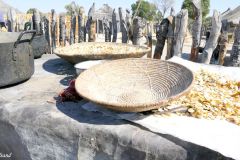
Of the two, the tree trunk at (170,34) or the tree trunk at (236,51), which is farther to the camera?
the tree trunk at (170,34)

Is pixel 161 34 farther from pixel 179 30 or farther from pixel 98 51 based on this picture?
pixel 98 51

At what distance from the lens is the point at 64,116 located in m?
1.93

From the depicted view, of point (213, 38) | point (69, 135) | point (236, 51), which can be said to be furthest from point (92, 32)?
point (69, 135)

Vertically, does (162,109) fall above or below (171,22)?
below

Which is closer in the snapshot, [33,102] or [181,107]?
[181,107]

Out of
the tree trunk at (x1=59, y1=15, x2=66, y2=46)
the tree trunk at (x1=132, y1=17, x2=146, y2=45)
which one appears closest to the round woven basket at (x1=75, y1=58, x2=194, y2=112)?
the tree trunk at (x1=132, y1=17, x2=146, y2=45)

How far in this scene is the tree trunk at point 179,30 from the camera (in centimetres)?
302

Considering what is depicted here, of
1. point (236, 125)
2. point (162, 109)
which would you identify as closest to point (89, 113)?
point (162, 109)

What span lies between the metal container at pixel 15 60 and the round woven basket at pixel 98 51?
1.51 feet

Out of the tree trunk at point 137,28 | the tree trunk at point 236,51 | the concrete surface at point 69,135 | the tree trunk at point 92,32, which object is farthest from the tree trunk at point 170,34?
the tree trunk at point 92,32

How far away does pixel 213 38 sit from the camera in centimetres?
304

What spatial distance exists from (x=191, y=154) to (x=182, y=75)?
720 mm

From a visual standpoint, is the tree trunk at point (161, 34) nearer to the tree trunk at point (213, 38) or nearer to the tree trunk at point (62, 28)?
the tree trunk at point (213, 38)

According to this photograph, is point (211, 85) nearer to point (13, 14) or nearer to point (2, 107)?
point (2, 107)
